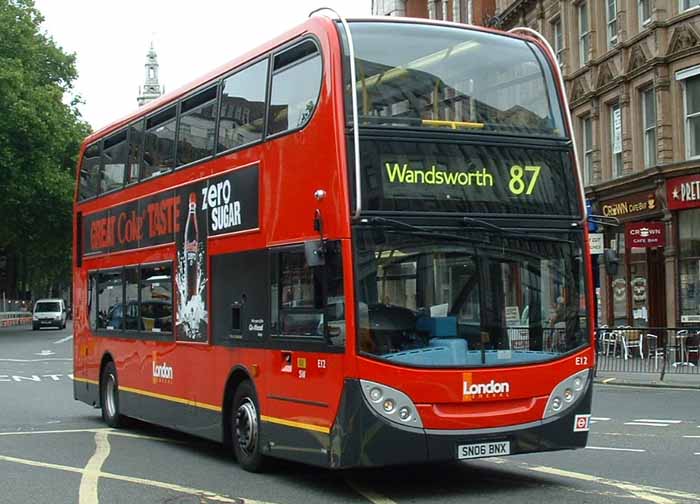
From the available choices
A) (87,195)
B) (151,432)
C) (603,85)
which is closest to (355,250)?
(151,432)

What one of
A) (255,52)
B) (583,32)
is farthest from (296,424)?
(583,32)

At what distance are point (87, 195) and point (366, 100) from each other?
871 centimetres

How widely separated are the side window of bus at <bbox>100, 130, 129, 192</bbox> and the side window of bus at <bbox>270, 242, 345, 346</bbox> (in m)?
5.67

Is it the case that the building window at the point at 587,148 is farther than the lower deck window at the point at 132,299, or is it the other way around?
the building window at the point at 587,148

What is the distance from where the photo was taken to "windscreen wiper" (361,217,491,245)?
9.74 metres

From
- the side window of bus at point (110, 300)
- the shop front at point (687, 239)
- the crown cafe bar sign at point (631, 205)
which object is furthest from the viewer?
the crown cafe bar sign at point (631, 205)

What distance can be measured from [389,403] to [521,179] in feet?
7.65

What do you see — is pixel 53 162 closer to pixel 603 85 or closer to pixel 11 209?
pixel 11 209

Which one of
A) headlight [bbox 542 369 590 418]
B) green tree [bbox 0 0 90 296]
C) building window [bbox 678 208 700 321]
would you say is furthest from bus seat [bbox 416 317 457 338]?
green tree [bbox 0 0 90 296]

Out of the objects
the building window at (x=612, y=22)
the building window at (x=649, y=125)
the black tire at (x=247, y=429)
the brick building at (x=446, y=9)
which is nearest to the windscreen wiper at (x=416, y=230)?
the black tire at (x=247, y=429)

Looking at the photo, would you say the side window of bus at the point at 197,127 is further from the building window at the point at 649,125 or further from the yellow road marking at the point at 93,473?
the building window at the point at 649,125

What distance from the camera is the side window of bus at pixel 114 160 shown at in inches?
635

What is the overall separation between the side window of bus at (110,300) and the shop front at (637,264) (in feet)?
54.5

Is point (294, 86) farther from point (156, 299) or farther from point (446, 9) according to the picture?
point (446, 9)
